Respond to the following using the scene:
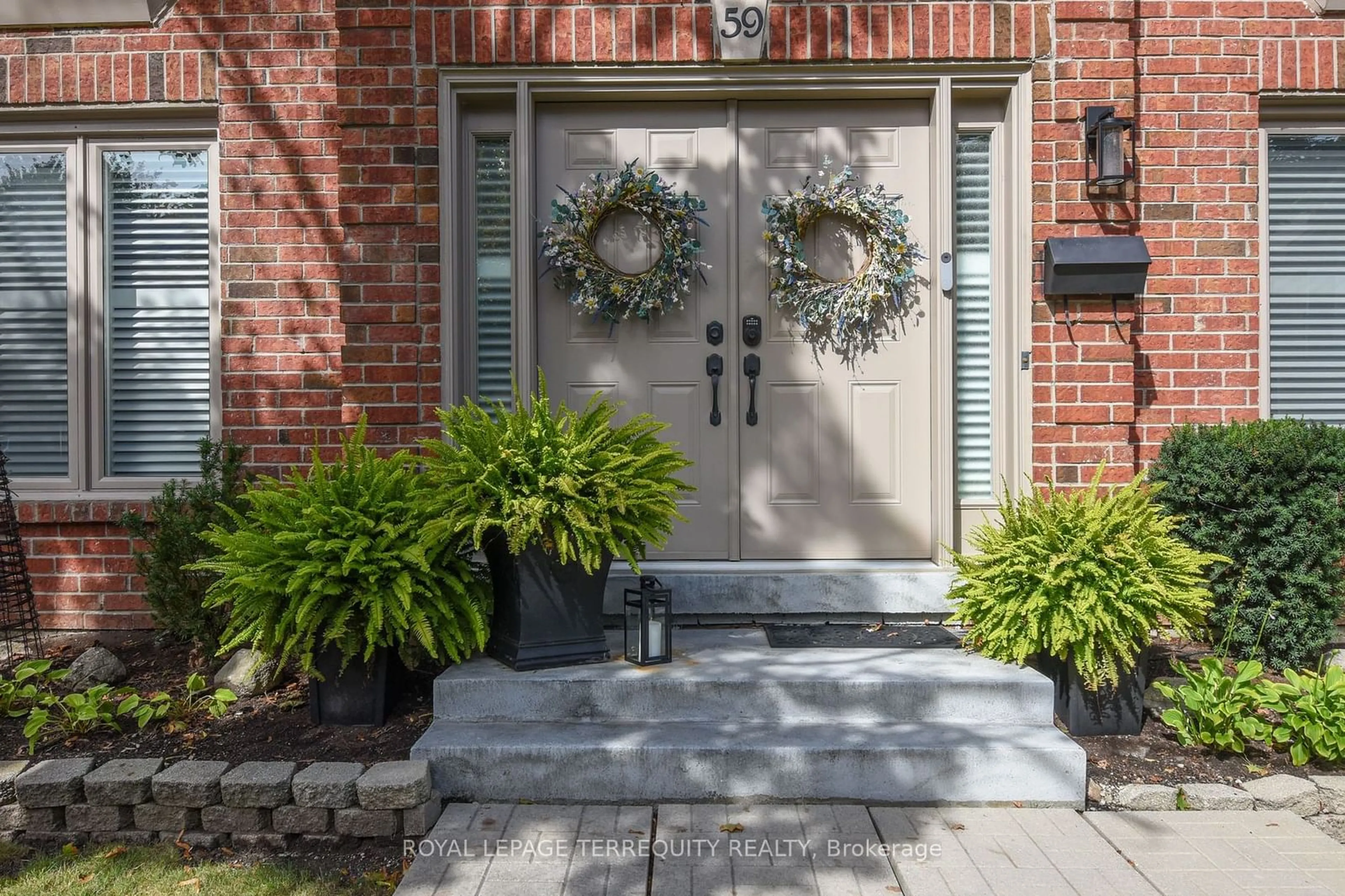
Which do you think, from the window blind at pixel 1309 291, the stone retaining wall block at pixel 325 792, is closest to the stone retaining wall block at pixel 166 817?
the stone retaining wall block at pixel 325 792

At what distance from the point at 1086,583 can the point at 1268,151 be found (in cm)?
259

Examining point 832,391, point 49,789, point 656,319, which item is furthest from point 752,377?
point 49,789

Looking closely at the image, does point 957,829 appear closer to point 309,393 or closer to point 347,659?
point 347,659

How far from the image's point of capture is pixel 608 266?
14.7 ft

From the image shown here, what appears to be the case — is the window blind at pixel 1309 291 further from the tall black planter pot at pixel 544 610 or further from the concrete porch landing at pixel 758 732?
the tall black planter pot at pixel 544 610

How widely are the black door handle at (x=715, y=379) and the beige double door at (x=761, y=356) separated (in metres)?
0.02

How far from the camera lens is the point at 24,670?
388 centimetres

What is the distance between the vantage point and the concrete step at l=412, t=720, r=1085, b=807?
3258 millimetres

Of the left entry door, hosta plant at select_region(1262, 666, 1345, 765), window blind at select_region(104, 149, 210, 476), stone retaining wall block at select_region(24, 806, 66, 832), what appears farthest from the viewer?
window blind at select_region(104, 149, 210, 476)

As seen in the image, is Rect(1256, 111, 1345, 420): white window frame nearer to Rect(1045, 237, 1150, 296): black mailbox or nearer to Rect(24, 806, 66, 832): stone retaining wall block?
Rect(1045, 237, 1150, 296): black mailbox

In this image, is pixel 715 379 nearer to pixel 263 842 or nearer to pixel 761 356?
pixel 761 356

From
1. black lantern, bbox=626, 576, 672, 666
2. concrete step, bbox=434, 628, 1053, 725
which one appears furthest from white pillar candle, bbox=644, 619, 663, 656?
concrete step, bbox=434, 628, 1053, 725

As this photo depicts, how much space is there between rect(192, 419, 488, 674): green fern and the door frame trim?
959 millimetres

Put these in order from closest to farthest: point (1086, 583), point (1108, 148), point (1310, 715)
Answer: point (1310, 715)
point (1086, 583)
point (1108, 148)
